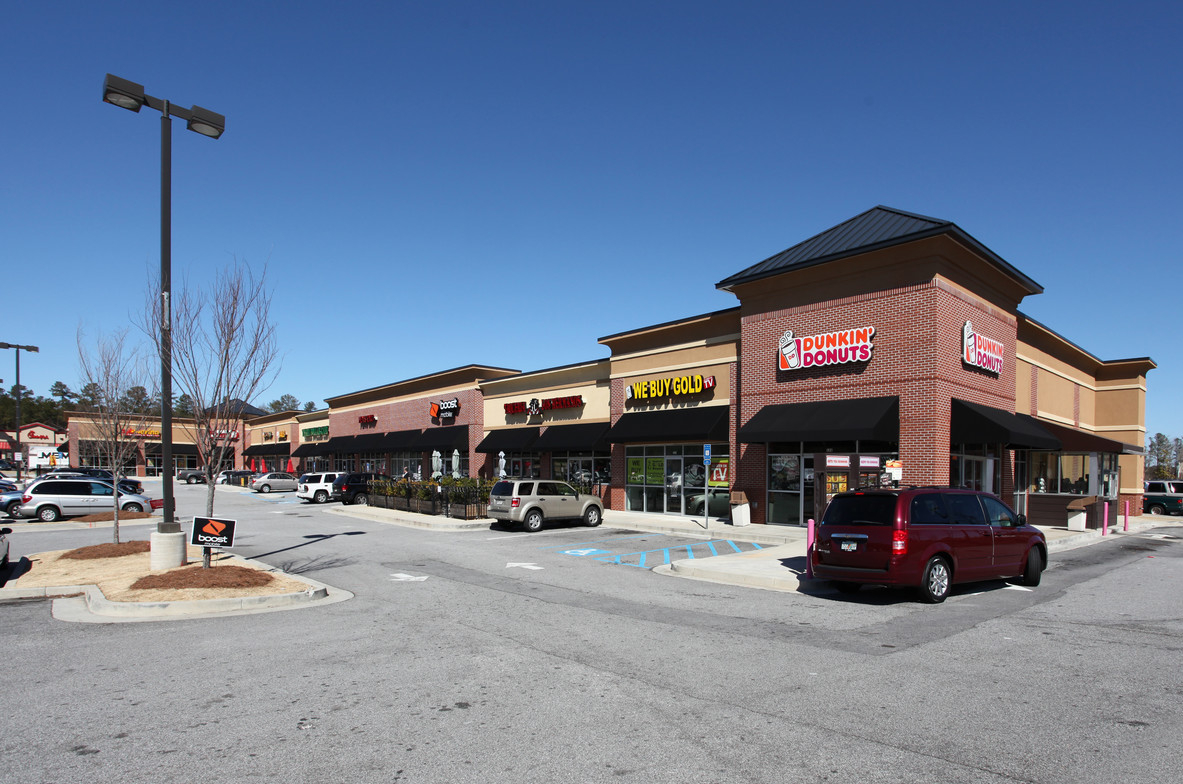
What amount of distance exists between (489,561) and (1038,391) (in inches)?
860

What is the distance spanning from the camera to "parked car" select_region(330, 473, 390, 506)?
3612 cm

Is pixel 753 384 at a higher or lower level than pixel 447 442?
higher

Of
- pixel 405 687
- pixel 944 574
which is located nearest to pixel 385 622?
pixel 405 687

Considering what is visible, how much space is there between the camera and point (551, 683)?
270 inches

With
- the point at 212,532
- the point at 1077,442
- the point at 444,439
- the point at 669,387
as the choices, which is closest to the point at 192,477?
the point at 444,439

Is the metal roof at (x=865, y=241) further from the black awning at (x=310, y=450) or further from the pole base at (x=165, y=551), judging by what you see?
the black awning at (x=310, y=450)

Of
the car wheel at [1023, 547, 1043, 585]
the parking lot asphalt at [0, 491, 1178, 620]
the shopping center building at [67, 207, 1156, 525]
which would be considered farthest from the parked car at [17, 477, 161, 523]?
the car wheel at [1023, 547, 1043, 585]

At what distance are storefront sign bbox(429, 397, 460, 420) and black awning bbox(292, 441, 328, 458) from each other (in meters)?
17.6

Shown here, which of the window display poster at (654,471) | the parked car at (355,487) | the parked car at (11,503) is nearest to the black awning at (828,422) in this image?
the window display poster at (654,471)

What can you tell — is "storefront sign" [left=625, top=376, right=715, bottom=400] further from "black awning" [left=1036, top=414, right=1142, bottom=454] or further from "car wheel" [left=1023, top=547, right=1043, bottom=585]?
"car wheel" [left=1023, top=547, right=1043, bottom=585]

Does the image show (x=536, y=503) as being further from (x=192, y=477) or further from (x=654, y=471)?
(x=192, y=477)

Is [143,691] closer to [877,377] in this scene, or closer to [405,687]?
[405,687]

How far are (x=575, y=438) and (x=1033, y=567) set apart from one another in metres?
20.1

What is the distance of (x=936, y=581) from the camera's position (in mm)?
11344
